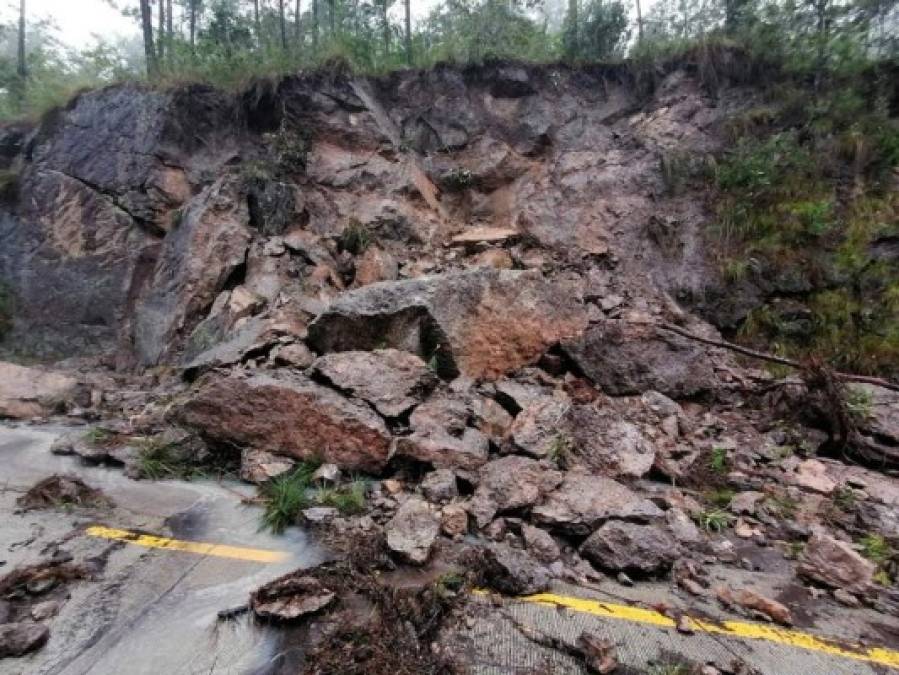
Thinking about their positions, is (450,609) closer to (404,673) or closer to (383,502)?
(404,673)

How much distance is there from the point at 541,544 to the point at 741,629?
3.07 ft

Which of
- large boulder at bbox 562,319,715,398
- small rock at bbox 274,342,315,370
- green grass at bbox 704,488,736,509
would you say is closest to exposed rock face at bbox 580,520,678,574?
green grass at bbox 704,488,736,509

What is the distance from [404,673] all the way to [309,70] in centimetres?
776

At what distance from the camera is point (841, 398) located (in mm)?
3703

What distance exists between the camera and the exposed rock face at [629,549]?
2389 mm

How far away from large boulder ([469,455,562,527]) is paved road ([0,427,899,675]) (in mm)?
573

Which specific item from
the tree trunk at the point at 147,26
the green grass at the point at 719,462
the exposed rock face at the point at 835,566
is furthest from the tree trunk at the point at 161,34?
the exposed rock face at the point at 835,566

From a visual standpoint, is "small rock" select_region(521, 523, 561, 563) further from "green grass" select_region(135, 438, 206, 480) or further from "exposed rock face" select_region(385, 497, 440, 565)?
"green grass" select_region(135, 438, 206, 480)

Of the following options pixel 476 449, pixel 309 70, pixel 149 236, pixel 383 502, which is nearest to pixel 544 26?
pixel 309 70

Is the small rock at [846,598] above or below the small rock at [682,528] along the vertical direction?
below

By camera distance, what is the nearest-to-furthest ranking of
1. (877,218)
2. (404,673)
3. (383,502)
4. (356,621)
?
(404,673) < (356,621) < (383,502) < (877,218)

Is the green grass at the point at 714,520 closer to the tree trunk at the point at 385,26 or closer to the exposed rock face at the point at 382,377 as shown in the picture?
the exposed rock face at the point at 382,377

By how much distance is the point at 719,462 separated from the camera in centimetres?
341

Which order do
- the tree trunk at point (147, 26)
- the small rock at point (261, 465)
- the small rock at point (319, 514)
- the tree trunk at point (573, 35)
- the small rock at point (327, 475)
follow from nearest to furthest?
the small rock at point (319, 514)
the small rock at point (327, 475)
the small rock at point (261, 465)
the tree trunk at point (573, 35)
the tree trunk at point (147, 26)
